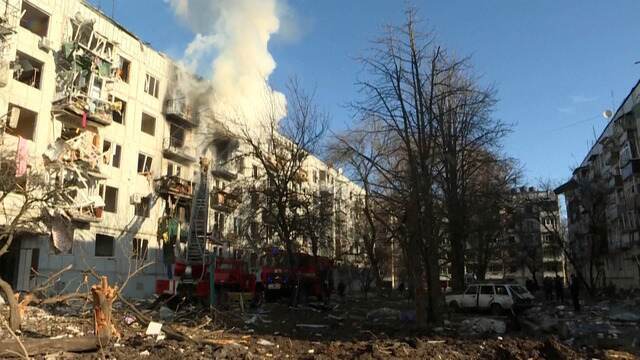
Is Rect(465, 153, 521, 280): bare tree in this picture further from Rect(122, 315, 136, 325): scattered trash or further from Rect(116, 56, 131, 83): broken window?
Rect(116, 56, 131, 83): broken window

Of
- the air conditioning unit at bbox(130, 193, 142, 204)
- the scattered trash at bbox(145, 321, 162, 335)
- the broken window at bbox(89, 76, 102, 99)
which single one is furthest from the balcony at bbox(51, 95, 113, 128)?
the scattered trash at bbox(145, 321, 162, 335)

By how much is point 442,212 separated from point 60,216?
17.8 meters

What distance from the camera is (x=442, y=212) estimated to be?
20359 mm

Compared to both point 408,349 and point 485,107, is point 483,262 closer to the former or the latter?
point 485,107

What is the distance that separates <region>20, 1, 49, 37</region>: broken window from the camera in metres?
26.0

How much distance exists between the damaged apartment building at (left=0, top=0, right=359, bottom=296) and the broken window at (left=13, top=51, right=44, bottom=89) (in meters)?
0.05

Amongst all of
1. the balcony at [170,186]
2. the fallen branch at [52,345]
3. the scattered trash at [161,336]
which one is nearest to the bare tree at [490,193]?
the scattered trash at [161,336]

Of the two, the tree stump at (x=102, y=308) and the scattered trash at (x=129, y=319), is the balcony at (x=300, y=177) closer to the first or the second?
the scattered trash at (x=129, y=319)

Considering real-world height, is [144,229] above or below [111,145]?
below

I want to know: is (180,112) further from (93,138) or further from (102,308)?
(102,308)

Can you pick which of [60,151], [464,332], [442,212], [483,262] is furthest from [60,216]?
[483,262]

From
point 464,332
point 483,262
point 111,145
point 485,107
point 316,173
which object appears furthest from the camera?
point 316,173

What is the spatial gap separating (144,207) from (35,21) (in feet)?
39.1

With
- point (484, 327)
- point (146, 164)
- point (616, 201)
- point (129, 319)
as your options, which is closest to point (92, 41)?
point (146, 164)
